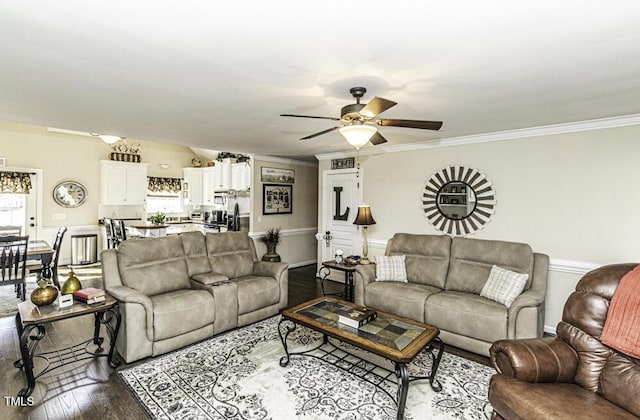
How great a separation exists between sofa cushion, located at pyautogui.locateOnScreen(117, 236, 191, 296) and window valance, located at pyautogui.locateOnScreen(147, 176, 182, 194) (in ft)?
17.7

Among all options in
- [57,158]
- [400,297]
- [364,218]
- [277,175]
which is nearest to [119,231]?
[57,158]

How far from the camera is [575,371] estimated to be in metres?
2.01

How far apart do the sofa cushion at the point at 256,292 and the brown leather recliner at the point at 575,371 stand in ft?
8.68

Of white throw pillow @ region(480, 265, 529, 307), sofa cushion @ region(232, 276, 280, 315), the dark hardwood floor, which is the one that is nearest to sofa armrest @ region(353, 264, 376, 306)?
sofa cushion @ region(232, 276, 280, 315)

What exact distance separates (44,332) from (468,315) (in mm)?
3994

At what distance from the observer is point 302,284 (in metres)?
5.77

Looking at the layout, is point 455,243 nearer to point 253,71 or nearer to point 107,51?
point 253,71

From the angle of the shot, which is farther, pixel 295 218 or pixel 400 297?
pixel 295 218

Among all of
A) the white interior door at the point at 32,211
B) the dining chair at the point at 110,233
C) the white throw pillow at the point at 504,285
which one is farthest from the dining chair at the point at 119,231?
the white throw pillow at the point at 504,285

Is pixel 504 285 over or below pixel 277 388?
over

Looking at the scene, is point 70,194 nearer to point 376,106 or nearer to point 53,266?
point 53,266

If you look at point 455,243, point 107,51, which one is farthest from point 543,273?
point 107,51

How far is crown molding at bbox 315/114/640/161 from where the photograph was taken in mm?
3406

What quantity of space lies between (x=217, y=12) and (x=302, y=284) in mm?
4820
